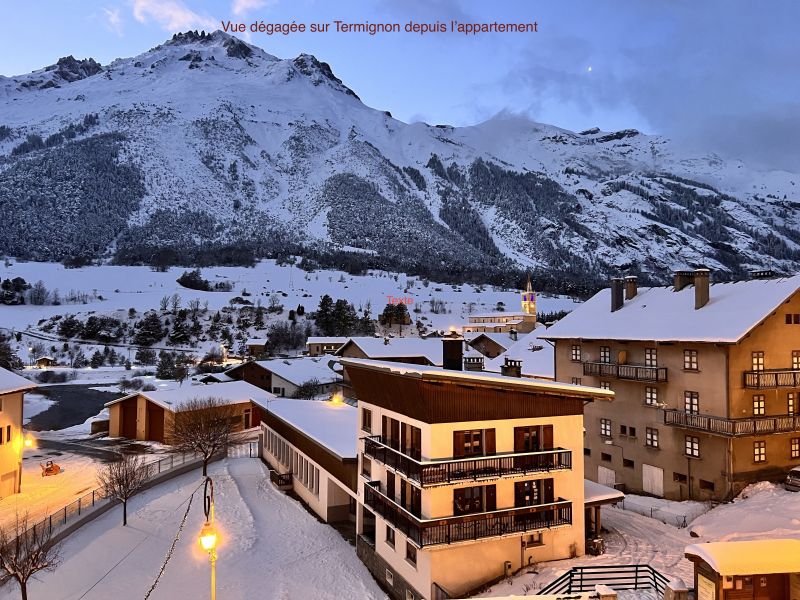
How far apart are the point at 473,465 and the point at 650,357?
17842 mm

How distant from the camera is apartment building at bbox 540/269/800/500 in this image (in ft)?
95.2

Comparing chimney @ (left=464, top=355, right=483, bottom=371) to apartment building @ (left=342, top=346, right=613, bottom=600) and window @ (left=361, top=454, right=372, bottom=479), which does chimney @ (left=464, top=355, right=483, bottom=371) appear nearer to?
apartment building @ (left=342, top=346, right=613, bottom=600)

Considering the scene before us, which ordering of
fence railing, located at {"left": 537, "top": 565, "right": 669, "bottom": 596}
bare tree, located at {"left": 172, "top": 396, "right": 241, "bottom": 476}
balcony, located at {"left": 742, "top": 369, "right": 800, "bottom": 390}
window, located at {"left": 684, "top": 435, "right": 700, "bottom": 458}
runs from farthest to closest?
bare tree, located at {"left": 172, "top": 396, "right": 241, "bottom": 476}
window, located at {"left": 684, "top": 435, "right": 700, "bottom": 458}
balcony, located at {"left": 742, "top": 369, "right": 800, "bottom": 390}
fence railing, located at {"left": 537, "top": 565, "right": 669, "bottom": 596}

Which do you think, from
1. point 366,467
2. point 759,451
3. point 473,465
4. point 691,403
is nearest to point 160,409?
point 366,467

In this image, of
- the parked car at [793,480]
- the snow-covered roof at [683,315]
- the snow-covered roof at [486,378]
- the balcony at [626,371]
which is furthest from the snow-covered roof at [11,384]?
the parked car at [793,480]

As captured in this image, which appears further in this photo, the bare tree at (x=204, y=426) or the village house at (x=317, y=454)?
the bare tree at (x=204, y=426)

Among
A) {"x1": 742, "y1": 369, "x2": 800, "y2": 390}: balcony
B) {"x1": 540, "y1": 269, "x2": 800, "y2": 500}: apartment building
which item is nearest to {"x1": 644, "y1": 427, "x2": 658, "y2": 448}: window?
{"x1": 540, "y1": 269, "x2": 800, "y2": 500}: apartment building

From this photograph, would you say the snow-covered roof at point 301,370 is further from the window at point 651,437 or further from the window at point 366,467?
the window at point 366,467

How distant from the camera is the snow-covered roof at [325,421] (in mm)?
30891

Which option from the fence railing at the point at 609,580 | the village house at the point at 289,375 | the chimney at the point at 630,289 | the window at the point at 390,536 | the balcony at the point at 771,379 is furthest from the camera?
the village house at the point at 289,375

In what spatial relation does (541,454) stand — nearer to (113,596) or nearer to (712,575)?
(712,575)

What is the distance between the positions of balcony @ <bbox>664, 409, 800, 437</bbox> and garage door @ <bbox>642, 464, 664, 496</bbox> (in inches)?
156

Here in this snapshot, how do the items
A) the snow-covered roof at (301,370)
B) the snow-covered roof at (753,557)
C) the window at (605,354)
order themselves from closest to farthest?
the snow-covered roof at (753,557) < the window at (605,354) < the snow-covered roof at (301,370)

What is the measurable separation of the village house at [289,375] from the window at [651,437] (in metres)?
49.4
